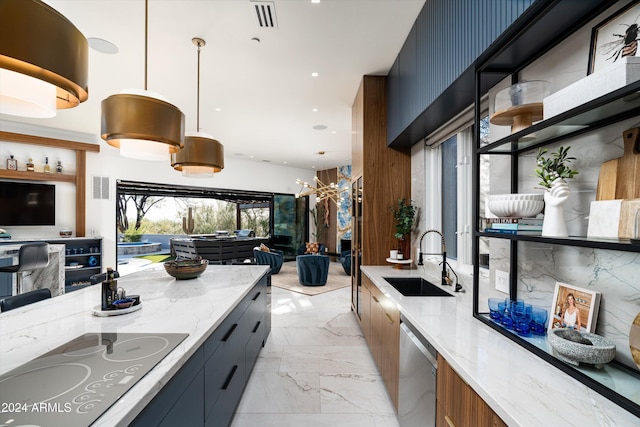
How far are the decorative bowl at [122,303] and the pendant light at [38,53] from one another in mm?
1085

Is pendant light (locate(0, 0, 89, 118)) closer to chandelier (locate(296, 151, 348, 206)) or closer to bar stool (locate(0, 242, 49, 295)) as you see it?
bar stool (locate(0, 242, 49, 295))

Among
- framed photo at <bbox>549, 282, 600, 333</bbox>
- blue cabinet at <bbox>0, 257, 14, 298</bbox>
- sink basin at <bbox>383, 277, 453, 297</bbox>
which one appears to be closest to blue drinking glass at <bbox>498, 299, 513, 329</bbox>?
framed photo at <bbox>549, 282, 600, 333</bbox>

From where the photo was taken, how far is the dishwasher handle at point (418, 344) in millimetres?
1388

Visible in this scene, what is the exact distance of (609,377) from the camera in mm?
954

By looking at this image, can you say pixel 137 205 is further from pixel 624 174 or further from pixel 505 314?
pixel 624 174

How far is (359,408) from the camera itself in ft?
7.30

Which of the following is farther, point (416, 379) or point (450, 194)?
point (450, 194)

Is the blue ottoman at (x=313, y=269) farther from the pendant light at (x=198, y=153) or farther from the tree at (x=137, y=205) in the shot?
the tree at (x=137, y=205)

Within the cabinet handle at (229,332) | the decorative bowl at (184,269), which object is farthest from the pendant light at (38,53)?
the decorative bowl at (184,269)

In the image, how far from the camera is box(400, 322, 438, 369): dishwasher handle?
1388 millimetres

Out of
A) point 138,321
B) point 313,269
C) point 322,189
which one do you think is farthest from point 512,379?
point 322,189

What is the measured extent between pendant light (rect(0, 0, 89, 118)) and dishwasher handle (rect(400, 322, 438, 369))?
1816mm

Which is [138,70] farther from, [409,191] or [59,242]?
[59,242]

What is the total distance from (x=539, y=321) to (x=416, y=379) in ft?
2.25
